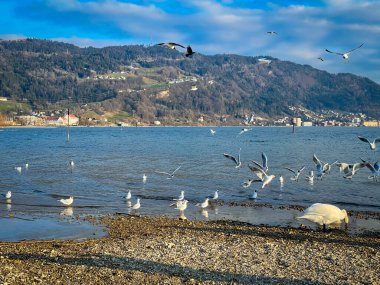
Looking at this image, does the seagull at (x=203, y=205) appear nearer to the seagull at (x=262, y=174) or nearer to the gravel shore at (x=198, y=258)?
the seagull at (x=262, y=174)

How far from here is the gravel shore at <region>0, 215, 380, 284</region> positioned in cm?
970

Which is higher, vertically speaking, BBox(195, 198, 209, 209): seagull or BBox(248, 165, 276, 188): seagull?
BBox(248, 165, 276, 188): seagull

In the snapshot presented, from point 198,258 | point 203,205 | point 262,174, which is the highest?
point 262,174

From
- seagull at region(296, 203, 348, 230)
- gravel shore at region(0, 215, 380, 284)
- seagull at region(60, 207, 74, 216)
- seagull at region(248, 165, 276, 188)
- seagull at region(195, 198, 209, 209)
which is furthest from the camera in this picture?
seagull at region(195, 198, 209, 209)

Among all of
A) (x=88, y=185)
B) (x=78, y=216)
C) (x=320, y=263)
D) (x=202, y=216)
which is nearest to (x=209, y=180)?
(x=88, y=185)

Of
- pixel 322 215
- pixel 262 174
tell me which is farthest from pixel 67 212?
pixel 322 215

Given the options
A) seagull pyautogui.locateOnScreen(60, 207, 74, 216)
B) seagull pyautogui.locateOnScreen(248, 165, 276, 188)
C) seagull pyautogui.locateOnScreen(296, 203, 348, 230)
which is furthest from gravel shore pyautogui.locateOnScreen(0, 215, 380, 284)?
seagull pyautogui.locateOnScreen(248, 165, 276, 188)

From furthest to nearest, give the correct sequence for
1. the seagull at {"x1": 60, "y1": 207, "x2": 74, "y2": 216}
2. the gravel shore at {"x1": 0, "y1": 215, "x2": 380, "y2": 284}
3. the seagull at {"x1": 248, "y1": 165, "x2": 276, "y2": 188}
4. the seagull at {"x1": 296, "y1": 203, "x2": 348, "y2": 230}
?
1. the seagull at {"x1": 248, "y1": 165, "x2": 276, "y2": 188}
2. the seagull at {"x1": 60, "y1": 207, "x2": 74, "y2": 216}
3. the seagull at {"x1": 296, "y1": 203, "x2": 348, "y2": 230}
4. the gravel shore at {"x1": 0, "y1": 215, "x2": 380, "y2": 284}

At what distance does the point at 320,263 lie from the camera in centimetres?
1103

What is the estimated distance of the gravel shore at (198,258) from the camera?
970cm

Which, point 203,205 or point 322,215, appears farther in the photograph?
point 203,205

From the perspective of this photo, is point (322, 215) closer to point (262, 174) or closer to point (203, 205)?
point (262, 174)

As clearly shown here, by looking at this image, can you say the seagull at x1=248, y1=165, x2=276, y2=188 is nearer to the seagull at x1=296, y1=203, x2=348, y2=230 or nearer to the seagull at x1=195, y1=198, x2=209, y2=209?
the seagull at x1=195, y1=198, x2=209, y2=209

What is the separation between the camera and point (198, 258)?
11.3 metres
